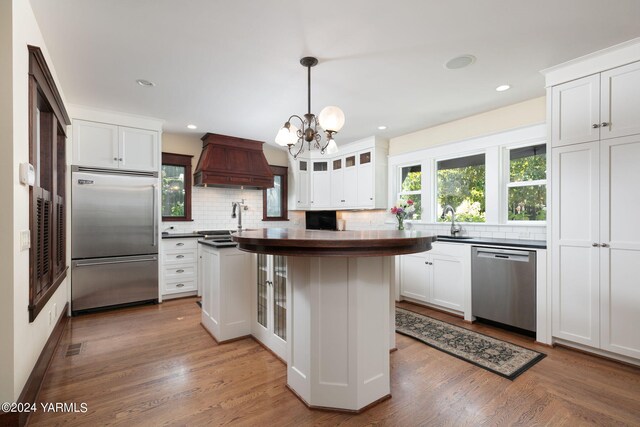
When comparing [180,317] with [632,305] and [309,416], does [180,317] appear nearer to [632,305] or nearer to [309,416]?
[309,416]

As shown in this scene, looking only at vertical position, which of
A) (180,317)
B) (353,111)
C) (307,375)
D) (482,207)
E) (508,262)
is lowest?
(180,317)

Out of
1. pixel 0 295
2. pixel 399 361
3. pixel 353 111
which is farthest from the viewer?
pixel 353 111

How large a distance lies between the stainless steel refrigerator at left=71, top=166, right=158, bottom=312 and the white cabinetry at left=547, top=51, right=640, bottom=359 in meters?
4.84

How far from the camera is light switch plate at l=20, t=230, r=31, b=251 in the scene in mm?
1762

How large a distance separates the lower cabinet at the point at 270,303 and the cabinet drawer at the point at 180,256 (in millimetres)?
2101

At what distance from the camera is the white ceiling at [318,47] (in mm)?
1928

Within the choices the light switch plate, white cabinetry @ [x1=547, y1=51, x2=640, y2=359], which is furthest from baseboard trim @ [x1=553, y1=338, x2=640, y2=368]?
the light switch plate

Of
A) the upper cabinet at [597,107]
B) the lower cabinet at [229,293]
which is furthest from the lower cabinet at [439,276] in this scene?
the lower cabinet at [229,293]

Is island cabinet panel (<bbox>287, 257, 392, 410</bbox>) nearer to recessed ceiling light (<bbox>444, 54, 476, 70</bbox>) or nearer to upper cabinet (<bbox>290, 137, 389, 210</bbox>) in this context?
recessed ceiling light (<bbox>444, 54, 476, 70</bbox>)

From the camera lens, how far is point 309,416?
1750 mm

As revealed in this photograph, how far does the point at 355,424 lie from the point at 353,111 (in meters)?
3.34

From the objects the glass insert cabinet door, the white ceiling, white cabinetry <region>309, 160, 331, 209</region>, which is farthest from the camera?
white cabinetry <region>309, 160, 331, 209</region>

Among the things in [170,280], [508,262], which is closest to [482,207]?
[508,262]

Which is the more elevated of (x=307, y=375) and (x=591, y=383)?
(x=307, y=375)
